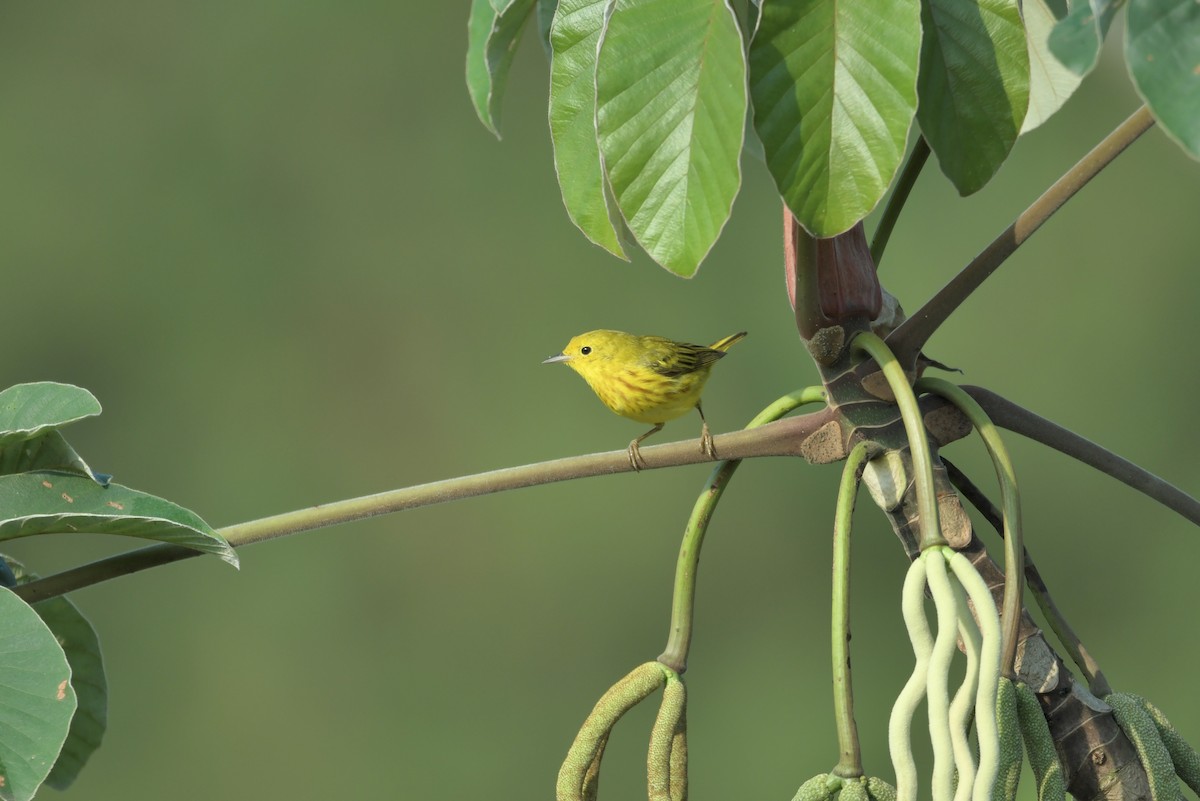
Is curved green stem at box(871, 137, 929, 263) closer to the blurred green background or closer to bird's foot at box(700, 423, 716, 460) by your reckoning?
bird's foot at box(700, 423, 716, 460)

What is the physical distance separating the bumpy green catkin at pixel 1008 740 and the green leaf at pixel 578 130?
12.5 inches

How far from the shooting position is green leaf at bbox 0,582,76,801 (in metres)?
0.70

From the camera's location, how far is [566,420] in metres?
4.27

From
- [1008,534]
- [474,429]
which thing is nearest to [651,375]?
[1008,534]

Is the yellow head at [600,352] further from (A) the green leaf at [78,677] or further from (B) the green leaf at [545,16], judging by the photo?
(A) the green leaf at [78,677]

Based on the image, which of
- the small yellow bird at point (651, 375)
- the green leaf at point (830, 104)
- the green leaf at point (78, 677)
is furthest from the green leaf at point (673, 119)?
the small yellow bird at point (651, 375)

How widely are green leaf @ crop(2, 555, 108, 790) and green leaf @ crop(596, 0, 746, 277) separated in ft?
1.64

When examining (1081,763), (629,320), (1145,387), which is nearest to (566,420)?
(629,320)

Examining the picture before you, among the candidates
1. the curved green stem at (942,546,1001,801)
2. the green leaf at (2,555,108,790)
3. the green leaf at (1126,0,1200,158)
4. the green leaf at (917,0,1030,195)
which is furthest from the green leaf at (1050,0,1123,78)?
the green leaf at (2,555,108,790)

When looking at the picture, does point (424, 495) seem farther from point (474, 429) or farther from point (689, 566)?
point (474, 429)

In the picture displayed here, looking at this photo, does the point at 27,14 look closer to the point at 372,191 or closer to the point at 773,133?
the point at 372,191

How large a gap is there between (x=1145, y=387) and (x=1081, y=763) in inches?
155

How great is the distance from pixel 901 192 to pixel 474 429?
3.57m

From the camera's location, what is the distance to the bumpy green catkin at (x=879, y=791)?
26.7 inches
